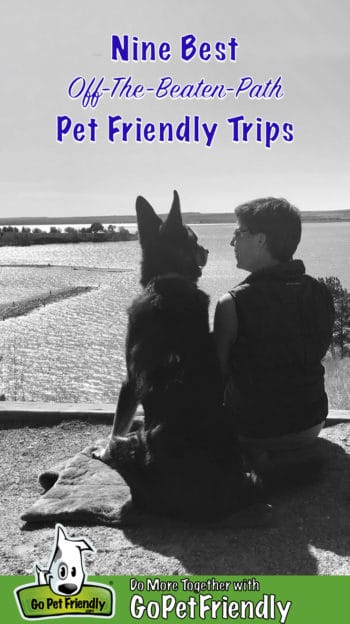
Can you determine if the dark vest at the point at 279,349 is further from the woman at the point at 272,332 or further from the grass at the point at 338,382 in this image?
the grass at the point at 338,382

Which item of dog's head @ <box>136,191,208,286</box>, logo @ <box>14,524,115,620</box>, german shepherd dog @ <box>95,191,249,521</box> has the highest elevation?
dog's head @ <box>136,191,208,286</box>

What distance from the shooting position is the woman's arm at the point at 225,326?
4.01 m

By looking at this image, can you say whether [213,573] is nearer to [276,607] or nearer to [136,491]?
[276,607]

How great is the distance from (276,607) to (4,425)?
366 cm

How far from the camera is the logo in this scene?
3.15 m

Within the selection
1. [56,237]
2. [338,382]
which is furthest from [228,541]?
[56,237]

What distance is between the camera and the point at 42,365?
41.1 ft

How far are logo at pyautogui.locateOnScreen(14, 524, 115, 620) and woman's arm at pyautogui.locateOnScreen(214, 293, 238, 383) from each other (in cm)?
146

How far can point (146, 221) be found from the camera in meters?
4.10

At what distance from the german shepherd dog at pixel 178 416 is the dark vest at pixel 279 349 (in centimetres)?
37

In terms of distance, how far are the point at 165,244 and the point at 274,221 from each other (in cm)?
71

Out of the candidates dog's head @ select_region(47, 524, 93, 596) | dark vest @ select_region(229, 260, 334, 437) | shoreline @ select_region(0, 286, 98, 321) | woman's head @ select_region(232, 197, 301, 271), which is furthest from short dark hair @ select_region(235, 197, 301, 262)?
shoreline @ select_region(0, 286, 98, 321)

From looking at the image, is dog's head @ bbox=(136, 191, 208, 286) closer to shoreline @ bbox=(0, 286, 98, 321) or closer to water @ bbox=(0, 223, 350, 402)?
water @ bbox=(0, 223, 350, 402)

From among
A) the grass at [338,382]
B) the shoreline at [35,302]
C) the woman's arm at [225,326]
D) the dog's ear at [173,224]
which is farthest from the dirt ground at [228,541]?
the shoreline at [35,302]
